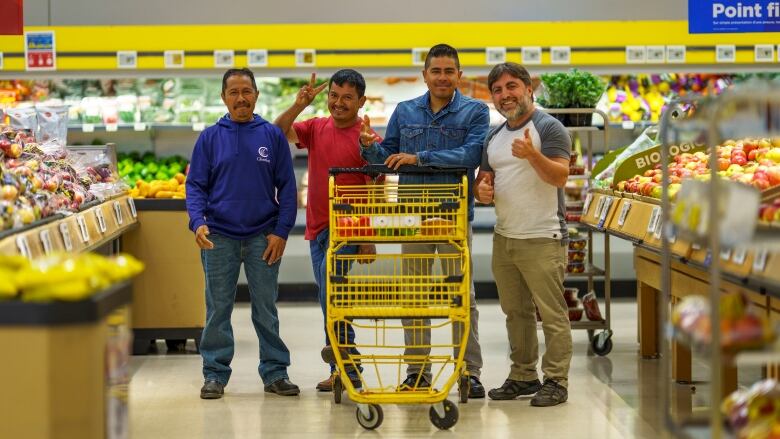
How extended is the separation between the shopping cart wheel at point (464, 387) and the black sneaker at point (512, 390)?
243mm

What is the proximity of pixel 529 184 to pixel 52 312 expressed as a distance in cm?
303

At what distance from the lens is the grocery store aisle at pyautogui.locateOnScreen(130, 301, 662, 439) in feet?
16.3

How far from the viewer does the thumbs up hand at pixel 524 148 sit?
16.2 feet

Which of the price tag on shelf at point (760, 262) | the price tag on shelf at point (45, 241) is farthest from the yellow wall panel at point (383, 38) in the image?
the price tag on shelf at point (760, 262)

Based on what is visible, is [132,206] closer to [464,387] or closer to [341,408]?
[341,408]

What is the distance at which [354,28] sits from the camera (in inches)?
365

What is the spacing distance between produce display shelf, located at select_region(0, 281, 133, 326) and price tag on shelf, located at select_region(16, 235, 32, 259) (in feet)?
4.55

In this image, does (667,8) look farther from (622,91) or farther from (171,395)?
(171,395)

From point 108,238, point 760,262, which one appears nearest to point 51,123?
point 108,238

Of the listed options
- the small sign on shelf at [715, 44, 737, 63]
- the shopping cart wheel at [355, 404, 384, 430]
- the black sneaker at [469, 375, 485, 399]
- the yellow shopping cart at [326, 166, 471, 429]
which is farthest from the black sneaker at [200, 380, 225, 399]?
the small sign on shelf at [715, 44, 737, 63]

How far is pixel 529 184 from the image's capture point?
5.34m

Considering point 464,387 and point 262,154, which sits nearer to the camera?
point 464,387

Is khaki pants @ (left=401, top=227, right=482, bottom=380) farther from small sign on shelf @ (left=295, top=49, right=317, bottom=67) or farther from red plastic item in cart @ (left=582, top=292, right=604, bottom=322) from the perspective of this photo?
small sign on shelf @ (left=295, top=49, right=317, bottom=67)

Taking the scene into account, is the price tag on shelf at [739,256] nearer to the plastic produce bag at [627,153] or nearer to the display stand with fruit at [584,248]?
the display stand with fruit at [584,248]
